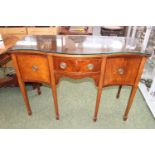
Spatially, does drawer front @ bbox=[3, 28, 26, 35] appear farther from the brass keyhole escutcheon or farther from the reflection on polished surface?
the brass keyhole escutcheon

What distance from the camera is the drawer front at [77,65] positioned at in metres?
1.15

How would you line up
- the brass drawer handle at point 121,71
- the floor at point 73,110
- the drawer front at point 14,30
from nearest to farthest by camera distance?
the brass drawer handle at point 121,71 → the floor at point 73,110 → the drawer front at point 14,30

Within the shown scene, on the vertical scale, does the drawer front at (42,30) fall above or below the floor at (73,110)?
above

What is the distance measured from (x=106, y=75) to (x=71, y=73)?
30 cm

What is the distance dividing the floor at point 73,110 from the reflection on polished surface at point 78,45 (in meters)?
0.82

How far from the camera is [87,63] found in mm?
1162

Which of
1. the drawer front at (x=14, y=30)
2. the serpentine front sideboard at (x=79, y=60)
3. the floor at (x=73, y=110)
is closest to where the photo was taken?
the serpentine front sideboard at (x=79, y=60)

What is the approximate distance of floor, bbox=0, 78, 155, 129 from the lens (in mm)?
1566

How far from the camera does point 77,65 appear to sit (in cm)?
116

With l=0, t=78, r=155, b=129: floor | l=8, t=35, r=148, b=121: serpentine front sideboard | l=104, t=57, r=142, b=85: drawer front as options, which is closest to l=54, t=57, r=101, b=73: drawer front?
l=8, t=35, r=148, b=121: serpentine front sideboard

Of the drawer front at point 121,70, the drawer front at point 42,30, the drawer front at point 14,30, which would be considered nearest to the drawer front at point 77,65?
the drawer front at point 121,70

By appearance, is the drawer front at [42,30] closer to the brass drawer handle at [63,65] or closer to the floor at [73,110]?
the floor at [73,110]

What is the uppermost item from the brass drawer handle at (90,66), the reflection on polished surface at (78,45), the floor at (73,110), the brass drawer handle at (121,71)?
the reflection on polished surface at (78,45)

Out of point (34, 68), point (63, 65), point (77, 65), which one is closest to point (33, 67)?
point (34, 68)
